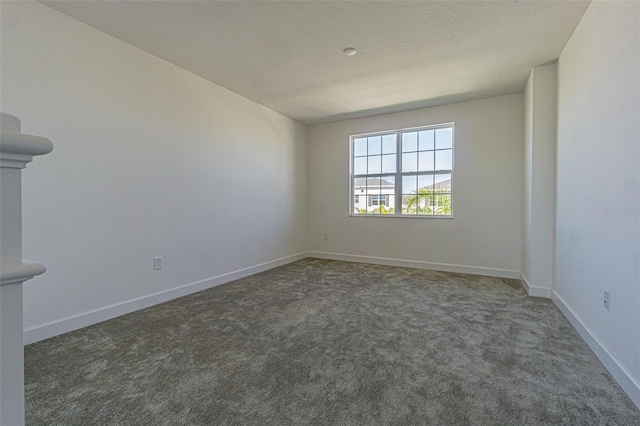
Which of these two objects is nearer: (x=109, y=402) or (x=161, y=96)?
(x=109, y=402)

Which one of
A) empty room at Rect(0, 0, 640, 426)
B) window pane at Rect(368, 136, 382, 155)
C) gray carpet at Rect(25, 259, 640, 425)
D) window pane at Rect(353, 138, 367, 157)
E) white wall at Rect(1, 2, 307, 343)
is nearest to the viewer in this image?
gray carpet at Rect(25, 259, 640, 425)

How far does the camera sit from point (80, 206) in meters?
2.44

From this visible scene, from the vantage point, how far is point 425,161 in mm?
4652

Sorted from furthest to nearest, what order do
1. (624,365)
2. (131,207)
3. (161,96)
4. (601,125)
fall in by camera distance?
1. (161,96)
2. (131,207)
3. (601,125)
4. (624,365)

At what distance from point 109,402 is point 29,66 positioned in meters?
2.37

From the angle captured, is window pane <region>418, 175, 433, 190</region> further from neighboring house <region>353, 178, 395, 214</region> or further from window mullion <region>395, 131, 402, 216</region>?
neighboring house <region>353, 178, 395, 214</region>

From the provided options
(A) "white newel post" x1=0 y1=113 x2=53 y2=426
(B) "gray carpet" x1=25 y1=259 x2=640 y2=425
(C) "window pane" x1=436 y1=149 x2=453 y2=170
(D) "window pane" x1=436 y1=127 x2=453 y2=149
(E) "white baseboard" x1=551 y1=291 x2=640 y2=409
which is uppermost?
(D) "window pane" x1=436 y1=127 x2=453 y2=149

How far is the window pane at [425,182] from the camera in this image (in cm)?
462

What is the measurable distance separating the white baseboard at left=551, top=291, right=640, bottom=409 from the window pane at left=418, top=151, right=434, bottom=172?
8.41ft

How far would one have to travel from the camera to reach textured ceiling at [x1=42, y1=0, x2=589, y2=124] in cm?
224

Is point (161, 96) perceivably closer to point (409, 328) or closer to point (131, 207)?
point (131, 207)

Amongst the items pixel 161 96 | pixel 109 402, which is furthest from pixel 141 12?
pixel 109 402

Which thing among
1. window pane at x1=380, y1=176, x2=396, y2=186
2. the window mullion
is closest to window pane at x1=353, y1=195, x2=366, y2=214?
window pane at x1=380, y1=176, x2=396, y2=186

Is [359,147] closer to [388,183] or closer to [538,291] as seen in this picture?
[388,183]
